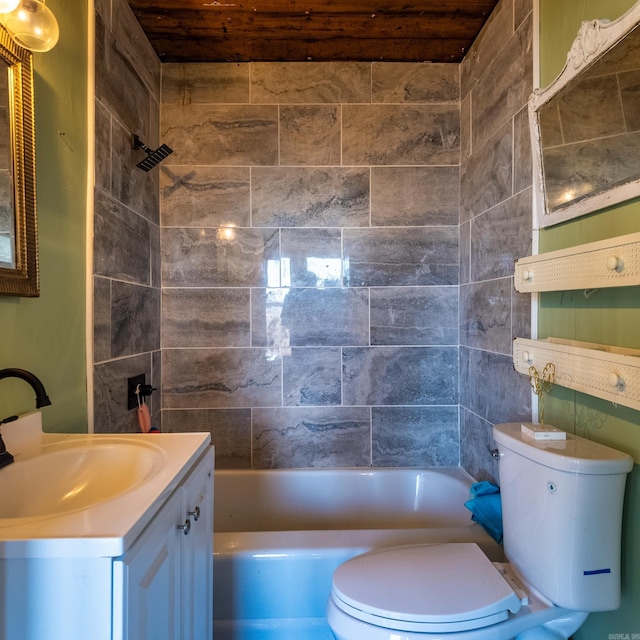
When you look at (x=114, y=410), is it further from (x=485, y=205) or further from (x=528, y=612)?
(x=485, y=205)

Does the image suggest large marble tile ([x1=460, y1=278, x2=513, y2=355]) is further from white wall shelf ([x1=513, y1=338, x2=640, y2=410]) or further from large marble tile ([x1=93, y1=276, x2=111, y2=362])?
large marble tile ([x1=93, y1=276, x2=111, y2=362])

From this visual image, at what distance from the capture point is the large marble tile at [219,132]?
203 cm

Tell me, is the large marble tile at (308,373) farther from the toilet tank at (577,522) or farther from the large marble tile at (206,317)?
the toilet tank at (577,522)

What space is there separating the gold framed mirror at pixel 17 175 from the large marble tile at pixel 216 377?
1017mm

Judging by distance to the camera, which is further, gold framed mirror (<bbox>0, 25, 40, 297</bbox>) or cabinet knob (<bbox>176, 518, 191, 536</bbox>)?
gold framed mirror (<bbox>0, 25, 40, 297</bbox>)

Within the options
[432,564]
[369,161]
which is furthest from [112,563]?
[369,161]

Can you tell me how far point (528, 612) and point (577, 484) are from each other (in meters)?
0.36

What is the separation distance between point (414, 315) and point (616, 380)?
120cm

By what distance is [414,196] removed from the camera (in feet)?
6.77

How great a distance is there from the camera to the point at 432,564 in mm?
1081

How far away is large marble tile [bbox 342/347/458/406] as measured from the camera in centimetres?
207

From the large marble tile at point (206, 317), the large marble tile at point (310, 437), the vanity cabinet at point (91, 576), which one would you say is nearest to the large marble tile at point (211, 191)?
the large marble tile at point (206, 317)

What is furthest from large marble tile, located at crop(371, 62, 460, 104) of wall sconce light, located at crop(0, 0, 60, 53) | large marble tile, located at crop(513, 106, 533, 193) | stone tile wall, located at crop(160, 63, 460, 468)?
wall sconce light, located at crop(0, 0, 60, 53)

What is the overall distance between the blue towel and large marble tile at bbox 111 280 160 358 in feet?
5.11
